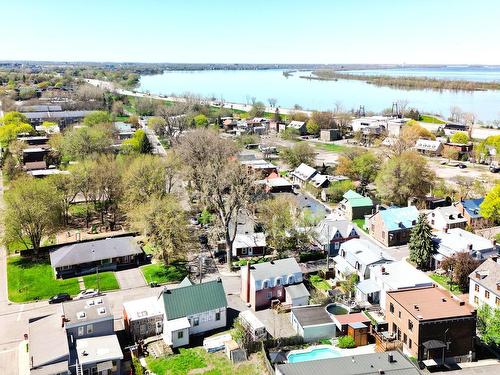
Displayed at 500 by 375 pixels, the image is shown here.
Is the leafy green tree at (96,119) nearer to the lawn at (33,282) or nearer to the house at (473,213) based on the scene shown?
the lawn at (33,282)

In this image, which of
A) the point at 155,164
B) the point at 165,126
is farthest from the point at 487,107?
the point at 155,164

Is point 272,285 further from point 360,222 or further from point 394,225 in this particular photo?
point 360,222

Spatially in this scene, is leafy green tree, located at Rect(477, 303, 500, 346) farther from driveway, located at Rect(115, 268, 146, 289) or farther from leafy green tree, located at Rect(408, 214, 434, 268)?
driveway, located at Rect(115, 268, 146, 289)

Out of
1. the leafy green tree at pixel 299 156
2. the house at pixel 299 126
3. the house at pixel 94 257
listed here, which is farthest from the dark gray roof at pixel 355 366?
the house at pixel 299 126

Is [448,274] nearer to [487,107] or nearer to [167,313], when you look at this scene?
[167,313]

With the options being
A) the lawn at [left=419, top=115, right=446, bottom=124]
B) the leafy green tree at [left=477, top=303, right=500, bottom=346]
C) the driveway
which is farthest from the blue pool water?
the lawn at [left=419, top=115, right=446, bottom=124]

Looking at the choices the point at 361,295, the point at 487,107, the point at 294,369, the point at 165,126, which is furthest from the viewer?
the point at 487,107
